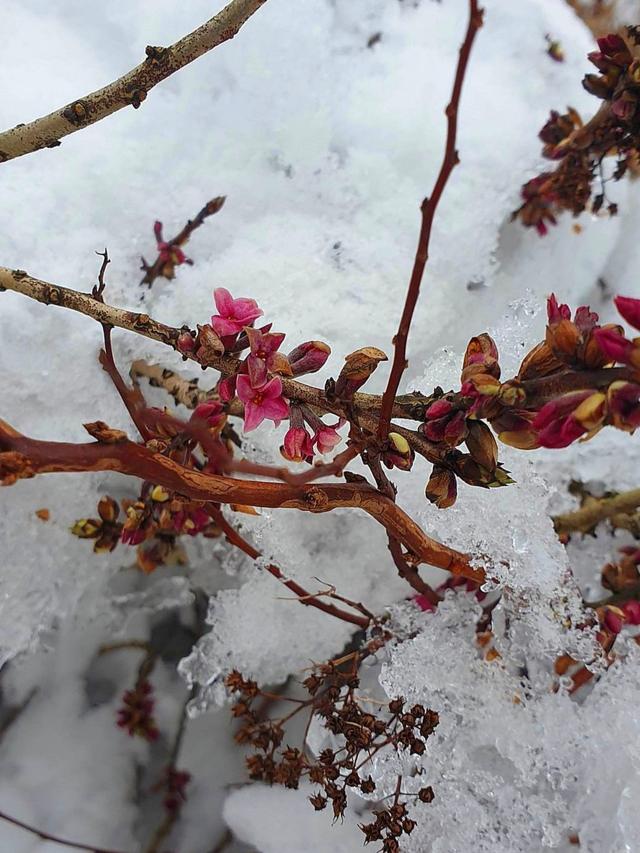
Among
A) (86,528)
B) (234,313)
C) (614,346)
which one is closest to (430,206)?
(614,346)

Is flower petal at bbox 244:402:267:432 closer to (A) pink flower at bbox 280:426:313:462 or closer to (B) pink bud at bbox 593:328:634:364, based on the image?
(A) pink flower at bbox 280:426:313:462

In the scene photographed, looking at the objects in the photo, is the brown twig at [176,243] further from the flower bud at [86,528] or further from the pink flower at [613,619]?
the pink flower at [613,619]

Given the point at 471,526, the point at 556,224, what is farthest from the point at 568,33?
the point at 471,526

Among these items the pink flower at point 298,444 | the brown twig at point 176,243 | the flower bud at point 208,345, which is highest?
the brown twig at point 176,243

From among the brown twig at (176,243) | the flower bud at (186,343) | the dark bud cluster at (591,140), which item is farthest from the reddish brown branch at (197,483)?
the dark bud cluster at (591,140)

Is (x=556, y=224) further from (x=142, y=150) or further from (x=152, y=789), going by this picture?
(x=152, y=789)

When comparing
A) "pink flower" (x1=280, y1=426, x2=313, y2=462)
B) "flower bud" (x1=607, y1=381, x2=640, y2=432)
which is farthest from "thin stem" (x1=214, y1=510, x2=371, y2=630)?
"flower bud" (x1=607, y1=381, x2=640, y2=432)
